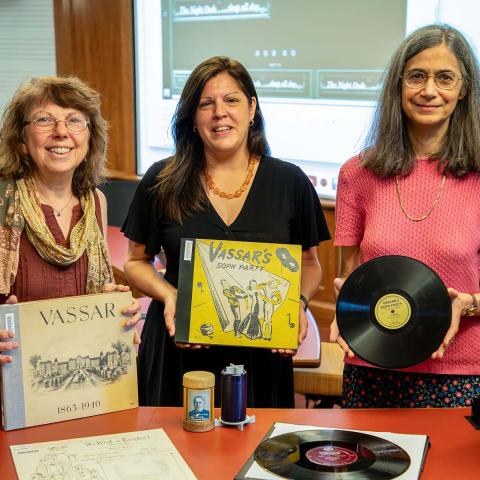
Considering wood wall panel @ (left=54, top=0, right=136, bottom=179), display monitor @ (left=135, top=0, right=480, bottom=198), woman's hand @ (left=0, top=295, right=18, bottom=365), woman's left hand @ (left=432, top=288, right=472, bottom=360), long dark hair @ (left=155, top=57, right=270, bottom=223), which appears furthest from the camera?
wood wall panel @ (left=54, top=0, right=136, bottom=179)

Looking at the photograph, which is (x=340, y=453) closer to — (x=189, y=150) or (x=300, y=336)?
(x=300, y=336)

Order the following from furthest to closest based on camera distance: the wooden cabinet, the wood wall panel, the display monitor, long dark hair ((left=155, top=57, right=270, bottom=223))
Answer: the wood wall panel, the wooden cabinet, the display monitor, long dark hair ((left=155, top=57, right=270, bottom=223))

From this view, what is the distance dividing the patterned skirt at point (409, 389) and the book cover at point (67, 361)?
622mm

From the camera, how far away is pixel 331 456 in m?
1.75

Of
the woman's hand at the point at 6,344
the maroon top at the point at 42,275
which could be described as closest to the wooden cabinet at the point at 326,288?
the maroon top at the point at 42,275

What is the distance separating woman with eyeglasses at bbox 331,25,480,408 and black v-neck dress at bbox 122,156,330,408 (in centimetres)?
26

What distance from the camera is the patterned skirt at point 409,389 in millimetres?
2141

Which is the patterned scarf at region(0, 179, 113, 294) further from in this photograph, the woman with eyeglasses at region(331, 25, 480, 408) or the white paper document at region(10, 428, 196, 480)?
the woman with eyeglasses at region(331, 25, 480, 408)

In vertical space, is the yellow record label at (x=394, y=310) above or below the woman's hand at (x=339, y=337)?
above

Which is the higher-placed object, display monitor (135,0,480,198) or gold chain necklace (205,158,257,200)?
display monitor (135,0,480,198)

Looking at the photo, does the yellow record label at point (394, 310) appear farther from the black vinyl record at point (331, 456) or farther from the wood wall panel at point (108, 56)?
the wood wall panel at point (108, 56)

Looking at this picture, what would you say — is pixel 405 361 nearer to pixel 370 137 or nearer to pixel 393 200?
pixel 393 200

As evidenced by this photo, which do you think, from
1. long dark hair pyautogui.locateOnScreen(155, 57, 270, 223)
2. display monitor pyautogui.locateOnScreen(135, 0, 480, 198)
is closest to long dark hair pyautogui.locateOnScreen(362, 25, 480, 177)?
long dark hair pyautogui.locateOnScreen(155, 57, 270, 223)

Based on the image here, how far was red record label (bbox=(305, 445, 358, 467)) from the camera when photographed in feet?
5.64
